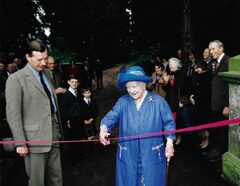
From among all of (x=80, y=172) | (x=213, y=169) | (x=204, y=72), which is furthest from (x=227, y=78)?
(x=80, y=172)

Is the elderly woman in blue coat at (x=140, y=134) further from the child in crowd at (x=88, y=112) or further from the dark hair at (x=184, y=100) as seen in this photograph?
the dark hair at (x=184, y=100)

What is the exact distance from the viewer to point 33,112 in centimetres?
329

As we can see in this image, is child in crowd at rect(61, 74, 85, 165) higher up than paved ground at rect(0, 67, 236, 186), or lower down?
higher up

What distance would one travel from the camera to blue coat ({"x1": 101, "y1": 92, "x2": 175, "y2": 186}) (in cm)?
Answer: 304

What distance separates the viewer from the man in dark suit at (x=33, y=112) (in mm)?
3119

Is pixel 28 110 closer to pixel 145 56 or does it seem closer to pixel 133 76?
pixel 133 76

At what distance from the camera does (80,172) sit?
16.7ft

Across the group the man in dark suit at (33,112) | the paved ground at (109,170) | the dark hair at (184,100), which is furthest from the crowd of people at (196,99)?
the man in dark suit at (33,112)

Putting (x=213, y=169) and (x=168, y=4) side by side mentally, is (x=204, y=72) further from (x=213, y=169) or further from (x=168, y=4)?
(x=168, y=4)

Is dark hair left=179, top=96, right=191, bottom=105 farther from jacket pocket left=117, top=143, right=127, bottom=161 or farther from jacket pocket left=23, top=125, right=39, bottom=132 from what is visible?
jacket pocket left=23, top=125, right=39, bottom=132

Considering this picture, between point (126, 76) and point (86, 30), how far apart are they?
58.7 feet

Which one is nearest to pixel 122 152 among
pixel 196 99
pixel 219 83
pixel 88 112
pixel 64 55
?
pixel 219 83

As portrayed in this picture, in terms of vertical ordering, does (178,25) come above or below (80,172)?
above

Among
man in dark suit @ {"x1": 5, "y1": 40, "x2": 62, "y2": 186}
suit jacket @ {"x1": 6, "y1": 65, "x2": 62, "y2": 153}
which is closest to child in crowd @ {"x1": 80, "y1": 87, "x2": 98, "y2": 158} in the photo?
man in dark suit @ {"x1": 5, "y1": 40, "x2": 62, "y2": 186}
